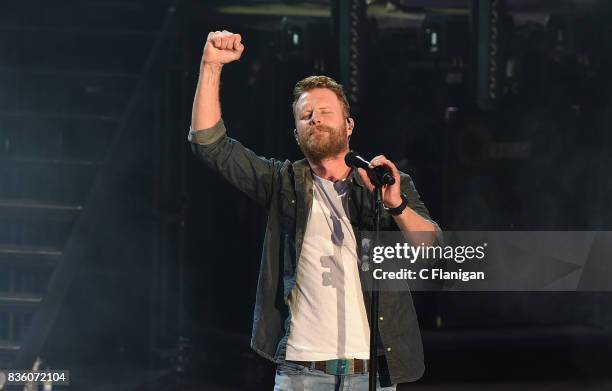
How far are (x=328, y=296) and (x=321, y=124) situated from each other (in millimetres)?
574

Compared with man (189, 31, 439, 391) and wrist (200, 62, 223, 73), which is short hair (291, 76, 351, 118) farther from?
wrist (200, 62, 223, 73)

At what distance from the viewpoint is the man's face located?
11.3 feet

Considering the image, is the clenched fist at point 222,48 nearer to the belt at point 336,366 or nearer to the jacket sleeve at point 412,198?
the jacket sleeve at point 412,198

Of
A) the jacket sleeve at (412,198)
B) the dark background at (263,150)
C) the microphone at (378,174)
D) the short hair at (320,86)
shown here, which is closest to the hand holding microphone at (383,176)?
the microphone at (378,174)

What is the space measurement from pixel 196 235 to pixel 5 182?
1.45 meters

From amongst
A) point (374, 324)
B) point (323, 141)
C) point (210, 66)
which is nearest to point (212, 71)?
point (210, 66)

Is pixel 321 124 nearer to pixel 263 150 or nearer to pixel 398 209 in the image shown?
pixel 398 209

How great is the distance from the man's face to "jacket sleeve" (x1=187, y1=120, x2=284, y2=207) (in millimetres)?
227

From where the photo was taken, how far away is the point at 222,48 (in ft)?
11.3

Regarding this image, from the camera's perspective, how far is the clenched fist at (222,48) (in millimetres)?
3408

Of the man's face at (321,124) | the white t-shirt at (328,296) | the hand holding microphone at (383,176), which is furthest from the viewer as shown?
the man's face at (321,124)

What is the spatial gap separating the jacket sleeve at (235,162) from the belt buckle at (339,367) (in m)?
0.67

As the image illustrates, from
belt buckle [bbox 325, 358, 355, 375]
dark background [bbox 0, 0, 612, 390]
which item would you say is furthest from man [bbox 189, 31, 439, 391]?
dark background [bbox 0, 0, 612, 390]

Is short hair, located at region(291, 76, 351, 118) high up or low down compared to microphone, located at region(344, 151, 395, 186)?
up
